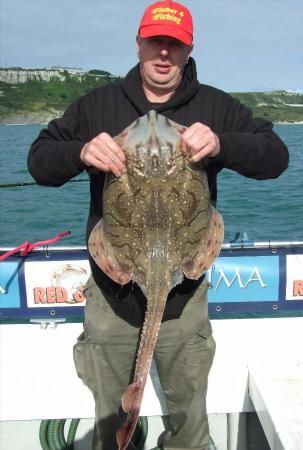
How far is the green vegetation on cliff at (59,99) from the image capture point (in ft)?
393

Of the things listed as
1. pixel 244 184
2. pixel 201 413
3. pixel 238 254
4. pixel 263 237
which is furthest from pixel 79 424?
pixel 244 184

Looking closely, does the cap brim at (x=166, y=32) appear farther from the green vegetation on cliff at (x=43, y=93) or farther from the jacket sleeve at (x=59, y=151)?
the green vegetation on cliff at (x=43, y=93)

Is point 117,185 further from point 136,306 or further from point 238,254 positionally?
point 238,254

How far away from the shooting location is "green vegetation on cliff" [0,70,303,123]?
120 meters

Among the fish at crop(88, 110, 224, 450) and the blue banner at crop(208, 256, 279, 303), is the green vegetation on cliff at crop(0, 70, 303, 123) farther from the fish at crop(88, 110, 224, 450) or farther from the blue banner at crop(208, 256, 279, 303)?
the fish at crop(88, 110, 224, 450)

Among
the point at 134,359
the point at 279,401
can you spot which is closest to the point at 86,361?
the point at 134,359

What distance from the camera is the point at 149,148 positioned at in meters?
2.37

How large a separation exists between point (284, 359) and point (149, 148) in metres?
2.36

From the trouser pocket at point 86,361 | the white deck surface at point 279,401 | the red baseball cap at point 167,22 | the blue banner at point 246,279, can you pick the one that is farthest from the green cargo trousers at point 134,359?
the red baseball cap at point 167,22

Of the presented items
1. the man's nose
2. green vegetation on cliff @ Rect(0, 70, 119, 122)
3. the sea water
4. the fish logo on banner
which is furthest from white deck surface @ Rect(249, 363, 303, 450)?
green vegetation on cliff @ Rect(0, 70, 119, 122)

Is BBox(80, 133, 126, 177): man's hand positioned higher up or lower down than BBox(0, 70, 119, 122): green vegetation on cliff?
lower down

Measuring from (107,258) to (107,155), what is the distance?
1.99ft

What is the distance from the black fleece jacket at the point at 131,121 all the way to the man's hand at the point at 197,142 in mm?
469

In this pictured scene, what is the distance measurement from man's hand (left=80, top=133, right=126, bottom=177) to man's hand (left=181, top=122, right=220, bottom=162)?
1.01ft
